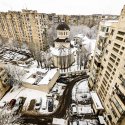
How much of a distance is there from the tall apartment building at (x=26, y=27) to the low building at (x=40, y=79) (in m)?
31.3

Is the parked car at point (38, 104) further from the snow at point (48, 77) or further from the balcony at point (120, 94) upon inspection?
the balcony at point (120, 94)

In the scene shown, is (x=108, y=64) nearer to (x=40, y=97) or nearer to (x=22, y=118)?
(x=40, y=97)

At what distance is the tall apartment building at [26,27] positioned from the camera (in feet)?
235

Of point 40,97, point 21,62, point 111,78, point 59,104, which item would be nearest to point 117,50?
point 111,78

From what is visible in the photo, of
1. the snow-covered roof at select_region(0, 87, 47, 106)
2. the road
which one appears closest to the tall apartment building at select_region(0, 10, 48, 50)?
the snow-covered roof at select_region(0, 87, 47, 106)

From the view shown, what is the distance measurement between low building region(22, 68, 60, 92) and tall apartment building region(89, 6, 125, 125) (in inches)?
711

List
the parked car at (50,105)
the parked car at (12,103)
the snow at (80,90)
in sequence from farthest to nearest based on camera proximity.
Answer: the snow at (80,90), the parked car at (12,103), the parked car at (50,105)

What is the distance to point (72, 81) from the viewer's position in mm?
51688

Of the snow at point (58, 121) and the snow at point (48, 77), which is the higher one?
the snow at point (48, 77)

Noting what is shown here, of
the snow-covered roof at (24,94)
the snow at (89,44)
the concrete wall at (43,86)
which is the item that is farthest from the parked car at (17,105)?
the snow at (89,44)

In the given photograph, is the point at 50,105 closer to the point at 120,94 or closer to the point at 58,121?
the point at 58,121

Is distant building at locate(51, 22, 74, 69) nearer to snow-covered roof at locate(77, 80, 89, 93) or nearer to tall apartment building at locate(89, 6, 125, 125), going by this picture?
snow-covered roof at locate(77, 80, 89, 93)

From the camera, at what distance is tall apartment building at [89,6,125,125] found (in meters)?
24.8

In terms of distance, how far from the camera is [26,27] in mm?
77562
